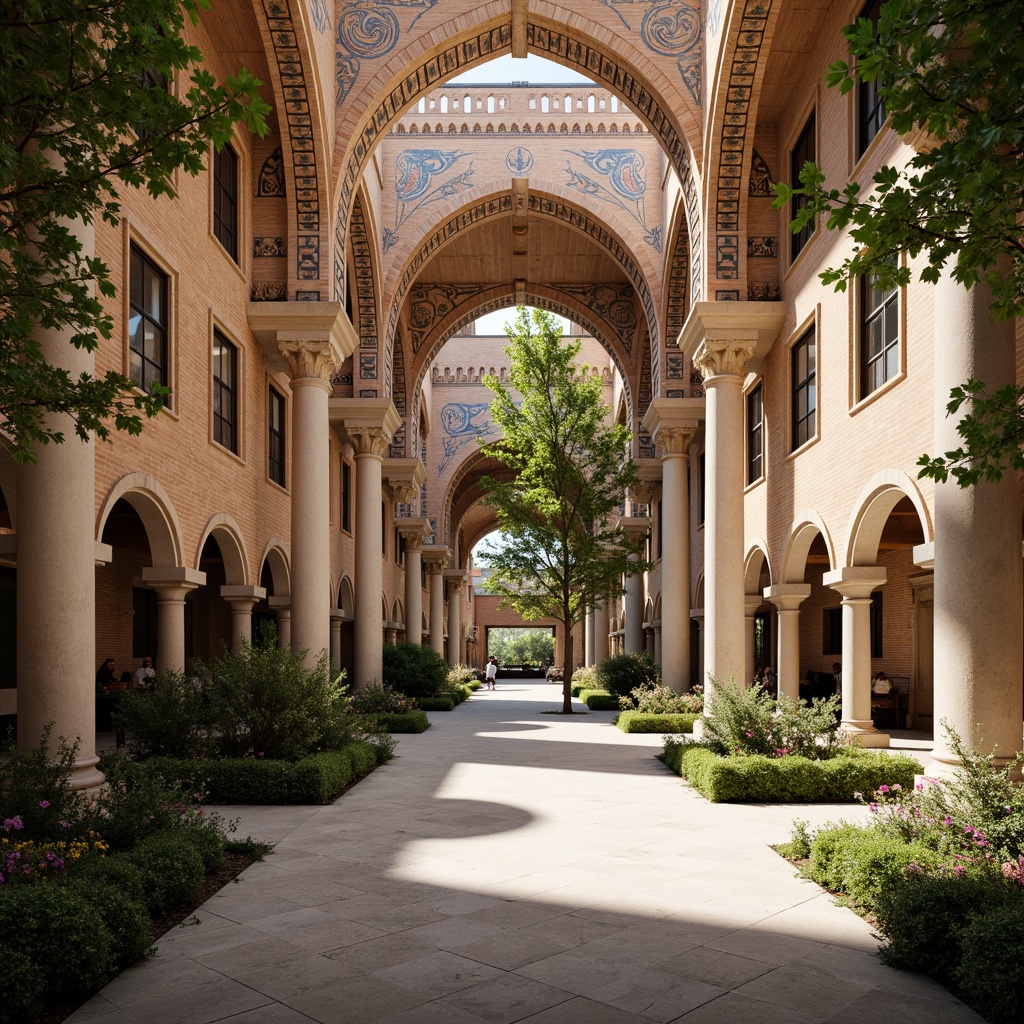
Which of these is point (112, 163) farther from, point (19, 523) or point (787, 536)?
point (787, 536)

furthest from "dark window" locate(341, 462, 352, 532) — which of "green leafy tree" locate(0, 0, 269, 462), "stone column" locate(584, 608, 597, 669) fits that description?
"stone column" locate(584, 608, 597, 669)

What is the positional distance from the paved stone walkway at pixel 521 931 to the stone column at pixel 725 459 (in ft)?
16.1

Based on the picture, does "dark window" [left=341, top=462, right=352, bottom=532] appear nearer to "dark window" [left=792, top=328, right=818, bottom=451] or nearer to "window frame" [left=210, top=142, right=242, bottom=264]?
"window frame" [left=210, top=142, right=242, bottom=264]

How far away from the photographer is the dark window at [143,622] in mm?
20969

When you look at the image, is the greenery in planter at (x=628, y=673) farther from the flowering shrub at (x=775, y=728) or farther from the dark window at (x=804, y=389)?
the flowering shrub at (x=775, y=728)

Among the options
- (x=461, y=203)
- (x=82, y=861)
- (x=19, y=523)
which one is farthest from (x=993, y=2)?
(x=461, y=203)

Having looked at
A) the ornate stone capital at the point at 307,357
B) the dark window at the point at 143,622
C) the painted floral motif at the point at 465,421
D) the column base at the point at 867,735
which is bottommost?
the column base at the point at 867,735

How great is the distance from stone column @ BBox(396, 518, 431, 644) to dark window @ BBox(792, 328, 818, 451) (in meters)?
19.0

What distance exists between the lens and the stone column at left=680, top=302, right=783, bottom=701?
15.2m

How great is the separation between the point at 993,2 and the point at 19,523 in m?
7.52

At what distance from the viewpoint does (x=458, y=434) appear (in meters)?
40.2

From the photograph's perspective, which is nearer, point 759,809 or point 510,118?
point 759,809

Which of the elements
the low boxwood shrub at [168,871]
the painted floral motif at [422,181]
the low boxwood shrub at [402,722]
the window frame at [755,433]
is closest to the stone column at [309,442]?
the low boxwood shrub at [402,722]

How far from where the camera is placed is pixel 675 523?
22.4 metres
